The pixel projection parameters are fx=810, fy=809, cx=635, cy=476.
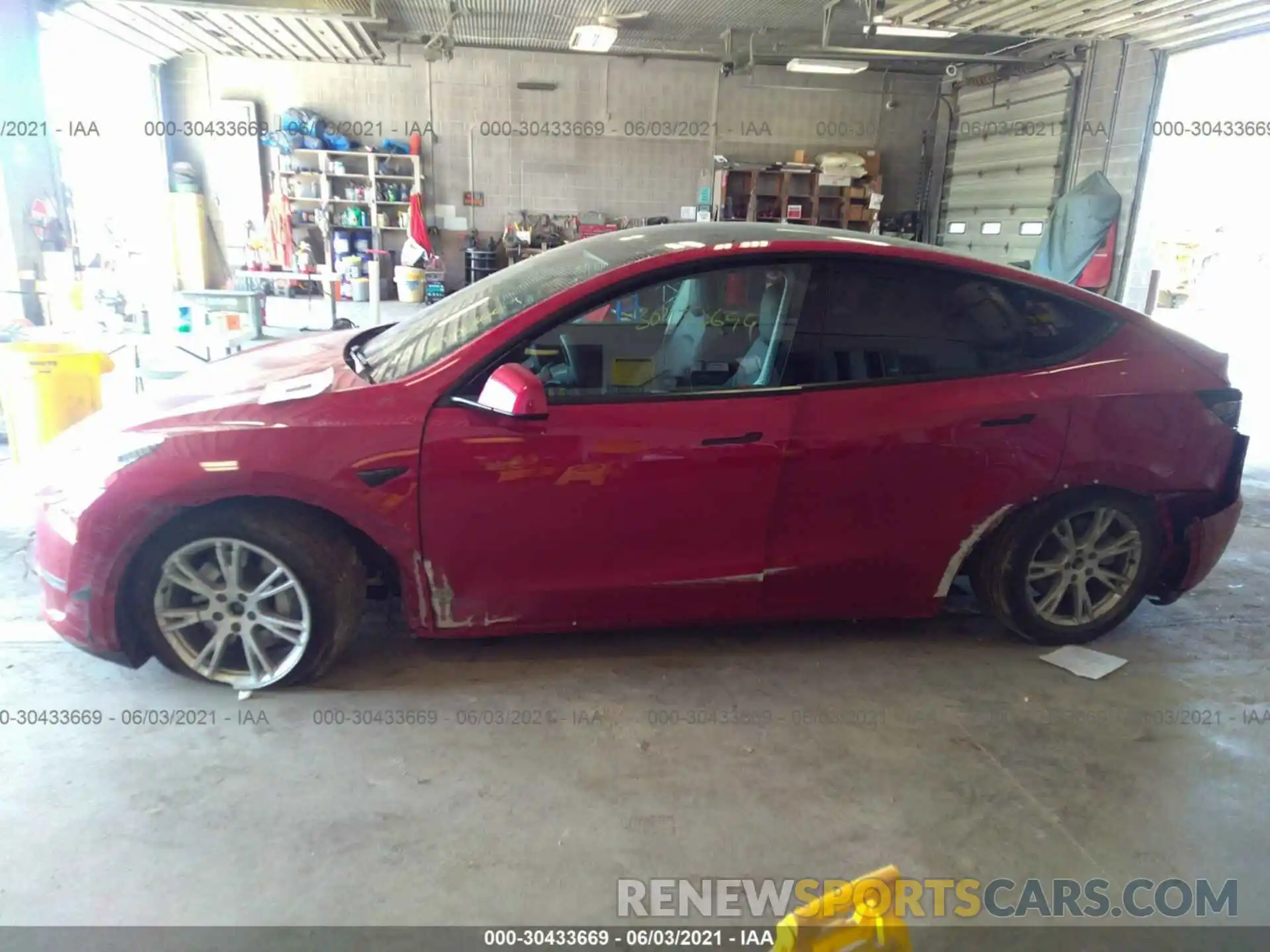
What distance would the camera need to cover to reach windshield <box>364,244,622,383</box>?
2.57 meters

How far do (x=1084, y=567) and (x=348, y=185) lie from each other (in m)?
11.5

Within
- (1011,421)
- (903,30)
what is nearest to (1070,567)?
(1011,421)

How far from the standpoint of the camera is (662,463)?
2498 mm

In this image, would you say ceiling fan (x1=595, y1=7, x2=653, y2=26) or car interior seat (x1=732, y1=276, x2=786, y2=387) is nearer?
car interior seat (x1=732, y1=276, x2=786, y2=387)

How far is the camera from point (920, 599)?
2908 mm

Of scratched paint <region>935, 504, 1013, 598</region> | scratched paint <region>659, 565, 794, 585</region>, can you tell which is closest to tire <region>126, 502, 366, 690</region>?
scratched paint <region>659, 565, 794, 585</region>

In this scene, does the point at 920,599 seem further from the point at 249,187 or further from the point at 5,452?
the point at 249,187

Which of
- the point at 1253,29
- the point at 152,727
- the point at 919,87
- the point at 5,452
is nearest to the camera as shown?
the point at 152,727

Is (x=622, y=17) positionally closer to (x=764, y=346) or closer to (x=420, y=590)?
(x=764, y=346)

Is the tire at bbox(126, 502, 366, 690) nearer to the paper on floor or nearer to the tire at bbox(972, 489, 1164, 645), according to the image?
the tire at bbox(972, 489, 1164, 645)

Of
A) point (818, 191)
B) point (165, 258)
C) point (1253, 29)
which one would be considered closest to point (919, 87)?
point (818, 191)

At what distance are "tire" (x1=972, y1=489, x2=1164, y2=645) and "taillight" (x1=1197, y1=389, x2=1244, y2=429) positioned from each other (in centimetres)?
41

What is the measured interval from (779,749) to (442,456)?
1.33 metres

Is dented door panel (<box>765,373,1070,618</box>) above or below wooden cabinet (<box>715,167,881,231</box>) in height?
below
